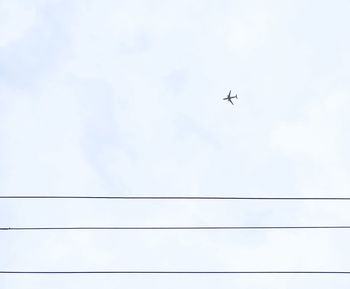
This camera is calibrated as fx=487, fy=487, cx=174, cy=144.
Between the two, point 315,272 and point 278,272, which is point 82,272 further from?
point 315,272

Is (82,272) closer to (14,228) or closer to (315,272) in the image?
(14,228)

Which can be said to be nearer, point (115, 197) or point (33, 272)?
point (33, 272)

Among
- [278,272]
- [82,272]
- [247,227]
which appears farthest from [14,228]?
[278,272]

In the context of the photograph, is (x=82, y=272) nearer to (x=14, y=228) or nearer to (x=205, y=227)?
(x=14, y=228)

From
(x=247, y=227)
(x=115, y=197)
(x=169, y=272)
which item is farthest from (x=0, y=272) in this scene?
(x=247, y=227)

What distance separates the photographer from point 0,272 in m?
15.9

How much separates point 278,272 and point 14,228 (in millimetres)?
9005

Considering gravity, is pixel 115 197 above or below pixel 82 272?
above

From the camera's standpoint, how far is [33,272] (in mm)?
15234

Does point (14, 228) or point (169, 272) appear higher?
point (14, 228)

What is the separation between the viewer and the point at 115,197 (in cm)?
1634

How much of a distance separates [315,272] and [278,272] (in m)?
1.25

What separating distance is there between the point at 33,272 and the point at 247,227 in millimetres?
7052

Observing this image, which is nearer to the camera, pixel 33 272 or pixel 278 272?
pixel 33 272
